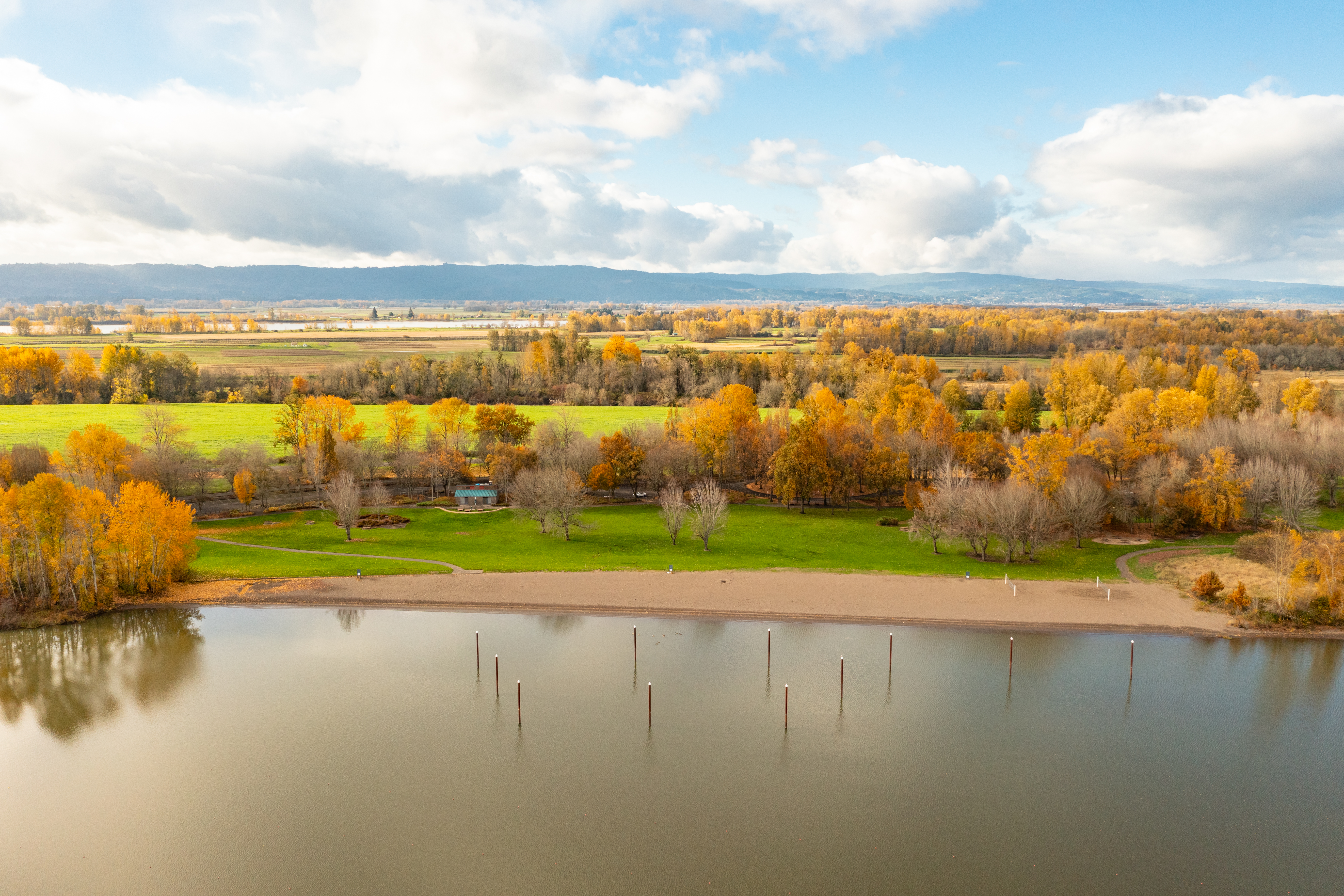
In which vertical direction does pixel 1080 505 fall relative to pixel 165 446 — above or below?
below

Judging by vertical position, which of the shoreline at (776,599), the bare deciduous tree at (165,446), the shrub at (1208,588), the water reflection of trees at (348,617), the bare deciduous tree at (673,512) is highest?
the bare deciduous tree at (165,446)

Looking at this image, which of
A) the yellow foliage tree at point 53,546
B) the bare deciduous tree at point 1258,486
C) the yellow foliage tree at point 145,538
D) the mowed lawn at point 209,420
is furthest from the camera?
the mowed lawn at point 209,420

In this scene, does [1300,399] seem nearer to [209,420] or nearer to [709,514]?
[709,514]

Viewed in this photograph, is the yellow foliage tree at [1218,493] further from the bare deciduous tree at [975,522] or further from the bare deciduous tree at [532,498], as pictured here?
the bare deciduous tree at [532,498]

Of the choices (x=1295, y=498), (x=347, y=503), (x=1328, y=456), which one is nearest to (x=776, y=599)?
(x=347, y=503)

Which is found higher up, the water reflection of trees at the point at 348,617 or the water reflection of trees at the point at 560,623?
the water reflection of trees at the point at 560,623

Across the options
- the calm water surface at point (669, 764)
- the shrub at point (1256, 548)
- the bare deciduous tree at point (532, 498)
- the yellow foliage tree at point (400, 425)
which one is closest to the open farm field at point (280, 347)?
the yellow foliage tree at point (400, 425)

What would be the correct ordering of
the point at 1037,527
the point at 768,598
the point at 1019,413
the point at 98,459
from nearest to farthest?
the point at 768,598
the point at 1037,527
the point at 98,459
the point at 1019,413

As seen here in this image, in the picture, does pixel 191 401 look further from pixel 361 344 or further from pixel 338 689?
pixel 338 689
